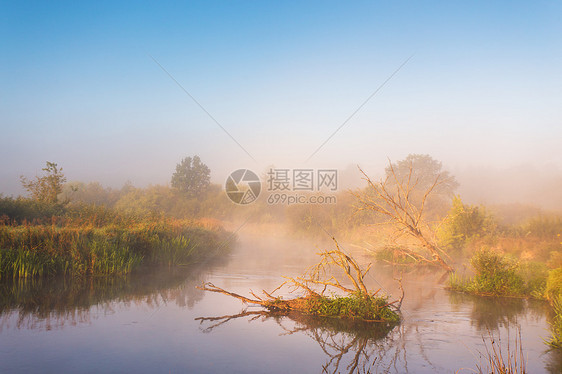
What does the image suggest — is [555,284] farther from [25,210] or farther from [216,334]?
[25,210]

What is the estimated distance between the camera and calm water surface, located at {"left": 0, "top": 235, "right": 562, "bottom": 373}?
6.48 metres

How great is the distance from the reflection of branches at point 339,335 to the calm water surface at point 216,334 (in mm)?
21

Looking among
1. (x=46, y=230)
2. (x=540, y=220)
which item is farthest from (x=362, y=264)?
(x=46, y=230)

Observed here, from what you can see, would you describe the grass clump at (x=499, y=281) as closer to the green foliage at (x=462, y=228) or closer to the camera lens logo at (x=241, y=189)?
the green foliage at (x=462, y=228)

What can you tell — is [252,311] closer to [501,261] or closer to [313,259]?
[501,261]

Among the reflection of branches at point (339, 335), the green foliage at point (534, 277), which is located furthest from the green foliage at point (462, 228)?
the reflection of branches at point (339, 335)

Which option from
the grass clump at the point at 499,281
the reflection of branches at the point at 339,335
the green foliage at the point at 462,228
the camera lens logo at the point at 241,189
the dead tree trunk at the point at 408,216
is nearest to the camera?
the reflection of branches at the point at 339,335

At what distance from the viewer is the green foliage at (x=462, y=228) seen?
71.8 ft

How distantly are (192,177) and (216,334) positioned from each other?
55.0 m

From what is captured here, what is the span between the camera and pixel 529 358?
713 centimetres

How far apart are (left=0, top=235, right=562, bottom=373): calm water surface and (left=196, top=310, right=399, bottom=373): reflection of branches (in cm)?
2

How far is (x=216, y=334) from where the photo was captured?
26.5 ft

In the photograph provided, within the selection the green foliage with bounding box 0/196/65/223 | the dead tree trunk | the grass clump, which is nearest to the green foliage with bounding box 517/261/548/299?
the grass clump

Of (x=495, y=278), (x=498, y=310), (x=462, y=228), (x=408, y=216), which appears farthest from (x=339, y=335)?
(x=462, y=228)
